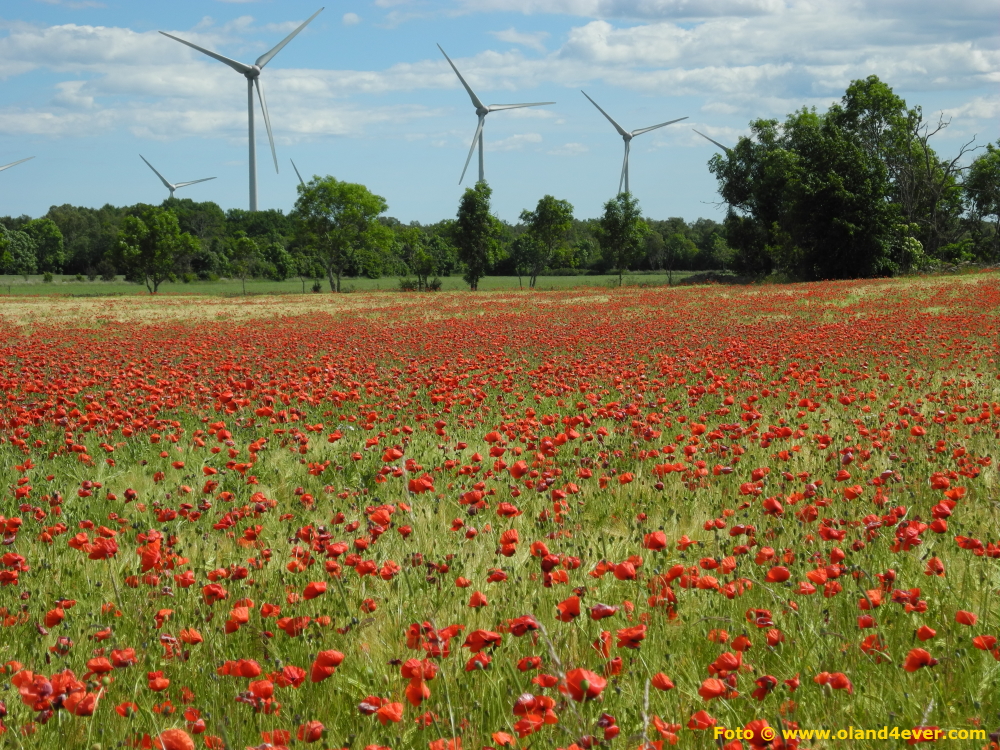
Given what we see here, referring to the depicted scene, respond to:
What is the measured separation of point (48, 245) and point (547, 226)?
86.8 meters

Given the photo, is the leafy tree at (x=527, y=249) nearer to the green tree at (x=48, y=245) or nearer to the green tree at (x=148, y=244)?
the green tree at (x=148, y=244)

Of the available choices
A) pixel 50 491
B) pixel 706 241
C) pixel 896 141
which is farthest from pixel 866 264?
pixel 706 241

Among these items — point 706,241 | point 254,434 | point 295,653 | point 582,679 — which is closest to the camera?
point 582,679

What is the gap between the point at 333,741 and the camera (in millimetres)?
3023

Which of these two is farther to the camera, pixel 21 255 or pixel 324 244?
pixel 21 255

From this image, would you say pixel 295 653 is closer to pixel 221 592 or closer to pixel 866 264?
pixel 221 592

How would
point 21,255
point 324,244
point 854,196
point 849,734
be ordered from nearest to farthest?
point 849,734, point 854,196, point 324,244, point 21,255

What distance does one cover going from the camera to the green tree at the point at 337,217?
82812mm

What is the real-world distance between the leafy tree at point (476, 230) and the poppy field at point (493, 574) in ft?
223

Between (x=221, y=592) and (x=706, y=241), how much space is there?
131603 mm

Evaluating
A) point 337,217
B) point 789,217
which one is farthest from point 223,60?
point 789,217

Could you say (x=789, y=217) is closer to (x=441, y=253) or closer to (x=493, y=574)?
(x=441, y=253)

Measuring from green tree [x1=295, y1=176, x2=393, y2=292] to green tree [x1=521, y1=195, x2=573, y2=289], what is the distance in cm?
1582

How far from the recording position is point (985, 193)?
81.1m
